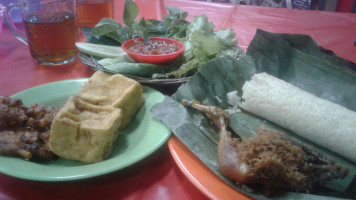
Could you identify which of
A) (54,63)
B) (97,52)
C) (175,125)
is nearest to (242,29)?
(97,52)

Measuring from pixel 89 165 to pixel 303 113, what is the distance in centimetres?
108

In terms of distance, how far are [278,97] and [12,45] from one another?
2316mm

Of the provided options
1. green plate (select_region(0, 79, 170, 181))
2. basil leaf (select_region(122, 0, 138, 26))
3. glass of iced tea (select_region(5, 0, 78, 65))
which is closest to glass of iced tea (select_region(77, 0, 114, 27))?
A: basil leaf (select_region(122, 0, 138, 26))

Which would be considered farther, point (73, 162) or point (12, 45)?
point (12, 45)

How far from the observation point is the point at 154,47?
213 cm

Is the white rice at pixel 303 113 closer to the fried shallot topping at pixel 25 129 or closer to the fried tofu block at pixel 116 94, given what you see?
the fried tofu block at pixel 116 94

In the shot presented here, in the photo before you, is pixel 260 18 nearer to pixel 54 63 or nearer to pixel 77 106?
pixel 54 63

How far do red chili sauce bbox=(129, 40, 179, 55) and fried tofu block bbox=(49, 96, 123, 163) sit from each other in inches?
35.2

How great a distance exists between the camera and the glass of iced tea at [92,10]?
2718 mm

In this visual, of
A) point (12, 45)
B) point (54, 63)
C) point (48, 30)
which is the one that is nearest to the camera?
point (48, 30)

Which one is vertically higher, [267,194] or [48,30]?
[48,30]

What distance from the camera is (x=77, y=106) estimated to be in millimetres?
1326

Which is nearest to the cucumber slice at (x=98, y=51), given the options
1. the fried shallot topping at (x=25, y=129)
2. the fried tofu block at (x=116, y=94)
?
the fried tofu block at (x=116, y=94)

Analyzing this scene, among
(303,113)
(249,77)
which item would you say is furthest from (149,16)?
(303,113)
